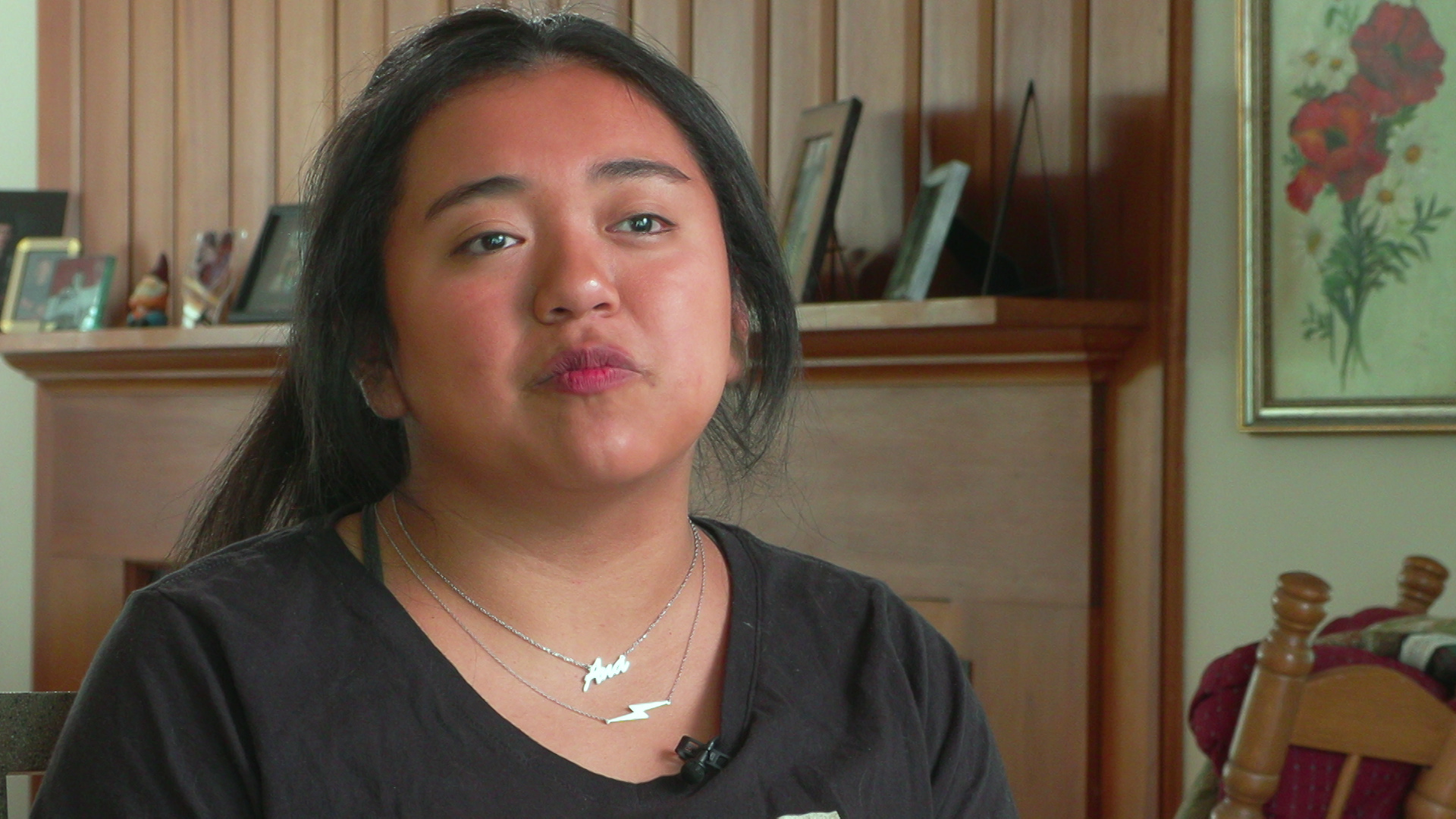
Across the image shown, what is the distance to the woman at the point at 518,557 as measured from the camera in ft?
3.10

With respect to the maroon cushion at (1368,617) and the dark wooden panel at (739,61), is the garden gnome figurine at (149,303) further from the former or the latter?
the maroon cushion at (1368,617)

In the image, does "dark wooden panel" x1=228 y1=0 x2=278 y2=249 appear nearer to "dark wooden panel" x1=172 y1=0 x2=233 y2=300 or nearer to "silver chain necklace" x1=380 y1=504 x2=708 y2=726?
"dark wooden panel" x1=172 y1=0 x2=233 y2=300

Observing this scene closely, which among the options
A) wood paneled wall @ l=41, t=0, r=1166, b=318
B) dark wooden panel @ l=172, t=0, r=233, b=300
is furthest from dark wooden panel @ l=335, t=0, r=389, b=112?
dark wooden panel @ l=172, t=0, r=233, b=300

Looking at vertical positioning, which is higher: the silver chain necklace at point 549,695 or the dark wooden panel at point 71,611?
the silver chain necklace at point 549,695

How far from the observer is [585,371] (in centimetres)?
97

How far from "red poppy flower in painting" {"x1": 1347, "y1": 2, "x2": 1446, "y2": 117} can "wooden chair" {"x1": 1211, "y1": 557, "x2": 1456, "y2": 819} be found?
2.49 feet

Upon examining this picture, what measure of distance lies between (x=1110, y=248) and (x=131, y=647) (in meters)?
1.50

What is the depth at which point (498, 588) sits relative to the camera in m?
1.06

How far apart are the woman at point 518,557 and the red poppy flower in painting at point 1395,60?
3.39ft

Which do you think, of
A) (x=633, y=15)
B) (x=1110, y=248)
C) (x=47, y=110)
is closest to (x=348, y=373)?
(x=1110, y=248)

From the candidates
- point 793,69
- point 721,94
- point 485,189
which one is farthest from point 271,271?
point 485,189

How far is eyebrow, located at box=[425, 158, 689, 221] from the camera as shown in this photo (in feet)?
3.30

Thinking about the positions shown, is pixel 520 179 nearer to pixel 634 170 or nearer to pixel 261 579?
pixel 634 170

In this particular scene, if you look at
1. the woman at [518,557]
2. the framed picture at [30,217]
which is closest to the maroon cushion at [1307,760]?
the woman at [518,557]
